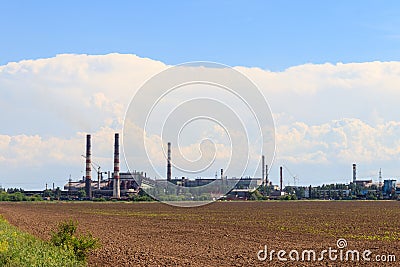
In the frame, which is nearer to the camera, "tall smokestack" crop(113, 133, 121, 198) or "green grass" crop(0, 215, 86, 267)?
"green grass" crop(0, 215, 86, 267)

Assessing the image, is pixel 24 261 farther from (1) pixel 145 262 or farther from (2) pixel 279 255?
(2) pixel 279 255

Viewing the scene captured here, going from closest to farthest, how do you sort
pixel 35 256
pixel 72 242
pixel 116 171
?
pixel 35 256, pixel 72 242, pixel 116 171

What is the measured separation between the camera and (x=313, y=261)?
26859 millimetres

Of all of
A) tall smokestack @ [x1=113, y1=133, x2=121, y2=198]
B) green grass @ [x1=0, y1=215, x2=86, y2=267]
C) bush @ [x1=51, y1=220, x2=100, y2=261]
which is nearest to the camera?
green grass @ [x1=0, y1=215, x2=86, y2=267]

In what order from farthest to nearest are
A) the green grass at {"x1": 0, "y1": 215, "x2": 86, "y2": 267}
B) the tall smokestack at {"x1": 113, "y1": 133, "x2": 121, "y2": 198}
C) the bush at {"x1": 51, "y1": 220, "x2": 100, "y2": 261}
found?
the tall smokestack at {"x1": 113, "y1": 133, "x2": 121, "y2": 198} → the bush at {"x1": 51, "y1": 220, "x2": 100, "y2": 261} → the green grass at {"x1": 0, "y1": 215, "x2": 86, "y2": 267}

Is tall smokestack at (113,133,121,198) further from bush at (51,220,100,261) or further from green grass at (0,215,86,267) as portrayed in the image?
green grass at (0,215,86,267)

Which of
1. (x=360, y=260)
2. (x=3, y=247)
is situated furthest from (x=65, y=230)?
(x=360, y=260)

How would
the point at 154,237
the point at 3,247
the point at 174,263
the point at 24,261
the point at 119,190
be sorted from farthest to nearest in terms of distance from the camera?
1. the point at 119,190
2. the point at 154,237
3. the point at 174,263
4. the point at 3,247
5. the point at 24,261

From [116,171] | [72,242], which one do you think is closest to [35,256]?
[72,242]

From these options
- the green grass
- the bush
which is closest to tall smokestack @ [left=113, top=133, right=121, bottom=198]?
the bush

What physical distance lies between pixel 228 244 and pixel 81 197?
162m

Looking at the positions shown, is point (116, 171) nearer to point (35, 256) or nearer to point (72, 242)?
point (72, 242)

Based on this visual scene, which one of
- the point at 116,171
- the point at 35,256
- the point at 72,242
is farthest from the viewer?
the point at 116,171

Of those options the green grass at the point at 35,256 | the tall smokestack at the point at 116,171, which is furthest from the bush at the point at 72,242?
the tall smokestack at the point at 116,171
